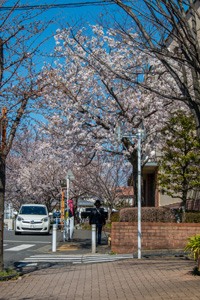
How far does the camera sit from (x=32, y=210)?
22734 mm

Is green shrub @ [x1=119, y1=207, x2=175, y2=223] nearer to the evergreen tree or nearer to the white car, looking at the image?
the evergreen tree

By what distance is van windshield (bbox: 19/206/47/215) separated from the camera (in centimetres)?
2251

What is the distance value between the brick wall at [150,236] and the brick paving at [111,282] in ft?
5.20

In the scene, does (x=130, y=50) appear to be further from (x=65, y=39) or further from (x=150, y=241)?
(x=150, y=241)

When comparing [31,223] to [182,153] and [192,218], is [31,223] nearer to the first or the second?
[182,153]

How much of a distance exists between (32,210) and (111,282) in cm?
1532

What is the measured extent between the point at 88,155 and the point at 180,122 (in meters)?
3.69

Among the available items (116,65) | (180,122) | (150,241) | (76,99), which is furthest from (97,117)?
(150,241)

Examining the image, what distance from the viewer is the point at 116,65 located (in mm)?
14992

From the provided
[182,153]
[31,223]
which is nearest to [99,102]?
[182,153]

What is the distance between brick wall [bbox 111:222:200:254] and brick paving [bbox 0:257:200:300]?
5.20 feet

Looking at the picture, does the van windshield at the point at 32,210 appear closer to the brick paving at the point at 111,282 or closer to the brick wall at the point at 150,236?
the brick wall at the point at 150,236

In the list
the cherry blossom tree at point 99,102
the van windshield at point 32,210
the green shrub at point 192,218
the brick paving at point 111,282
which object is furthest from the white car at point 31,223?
the brick paving at point 111,282

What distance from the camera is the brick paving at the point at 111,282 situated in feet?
22.4
